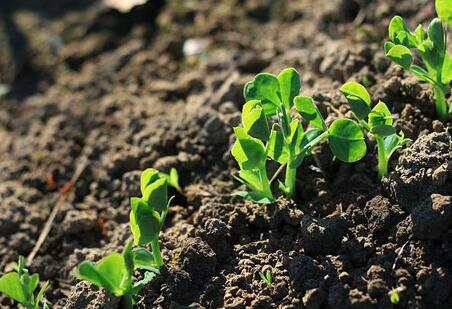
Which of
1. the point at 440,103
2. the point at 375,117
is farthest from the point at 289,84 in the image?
the point at 440,103

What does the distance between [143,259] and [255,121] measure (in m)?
0.59

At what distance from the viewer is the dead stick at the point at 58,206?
2.79 m

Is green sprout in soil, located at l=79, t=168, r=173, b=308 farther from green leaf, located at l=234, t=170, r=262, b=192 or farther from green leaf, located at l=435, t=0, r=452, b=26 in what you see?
green leaf, located at l=435, t=0, r=452, b=26

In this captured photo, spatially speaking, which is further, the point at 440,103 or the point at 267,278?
the point at 440,103

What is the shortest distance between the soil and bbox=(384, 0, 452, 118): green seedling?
0.22 m

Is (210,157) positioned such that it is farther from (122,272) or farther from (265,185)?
(122,272)

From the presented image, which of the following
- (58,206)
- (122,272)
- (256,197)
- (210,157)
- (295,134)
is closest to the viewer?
(122,272)

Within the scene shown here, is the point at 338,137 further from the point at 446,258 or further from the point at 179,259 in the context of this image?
the point at 179,259

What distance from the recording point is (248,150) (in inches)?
86.6

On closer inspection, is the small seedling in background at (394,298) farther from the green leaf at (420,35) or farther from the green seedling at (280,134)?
the green leaf at (420,35)

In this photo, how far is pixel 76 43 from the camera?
13.4 ft

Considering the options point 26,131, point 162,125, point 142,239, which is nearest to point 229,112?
point 162,125

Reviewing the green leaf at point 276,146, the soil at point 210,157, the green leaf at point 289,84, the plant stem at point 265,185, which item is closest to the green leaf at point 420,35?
the soil at point 210,157

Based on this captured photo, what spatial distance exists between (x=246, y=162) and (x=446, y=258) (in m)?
0.71
